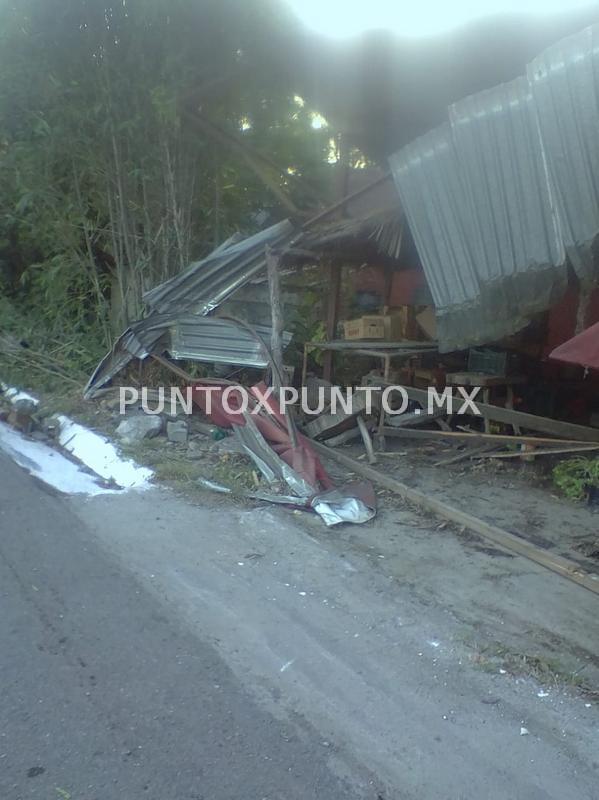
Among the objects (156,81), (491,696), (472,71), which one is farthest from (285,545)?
(156,81)

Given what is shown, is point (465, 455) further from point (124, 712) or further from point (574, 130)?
point (124, 712)

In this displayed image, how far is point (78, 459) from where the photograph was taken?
7719 millimetres

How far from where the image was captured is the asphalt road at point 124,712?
269 cm

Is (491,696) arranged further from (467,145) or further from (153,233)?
(153,233)

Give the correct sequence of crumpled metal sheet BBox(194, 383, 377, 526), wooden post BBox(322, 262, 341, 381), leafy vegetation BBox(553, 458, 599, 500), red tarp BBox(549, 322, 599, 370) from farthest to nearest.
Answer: wooden post BBox(322, 262, 341, 381)
leafy vegetation BBox(553, 458, 599, 500)
crumpled metal sheet BBox(194, 383, 377, 526)
red tarp BBox(549, 322, 599, 370)

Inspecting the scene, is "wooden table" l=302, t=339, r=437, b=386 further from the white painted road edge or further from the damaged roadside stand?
the white painted road edge

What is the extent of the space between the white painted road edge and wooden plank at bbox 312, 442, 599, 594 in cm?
228

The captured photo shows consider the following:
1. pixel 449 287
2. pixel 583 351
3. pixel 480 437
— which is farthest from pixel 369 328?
pixel 583 351

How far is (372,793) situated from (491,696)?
0.95m

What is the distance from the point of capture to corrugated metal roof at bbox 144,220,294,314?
8891 mm

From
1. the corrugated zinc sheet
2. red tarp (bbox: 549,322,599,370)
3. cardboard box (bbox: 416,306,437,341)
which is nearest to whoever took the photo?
red tarp (bbox: 549,322,599,370)

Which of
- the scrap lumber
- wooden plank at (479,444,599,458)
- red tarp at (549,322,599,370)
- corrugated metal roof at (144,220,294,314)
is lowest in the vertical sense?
wooden plank at (479,444,599,458)

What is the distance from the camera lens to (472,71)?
8.61 meters

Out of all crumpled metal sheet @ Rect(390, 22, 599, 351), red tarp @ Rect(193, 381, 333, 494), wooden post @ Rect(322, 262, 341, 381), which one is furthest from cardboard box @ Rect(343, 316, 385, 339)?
crumpled metal sheet @ Rect(390, 22, 599, 351)
